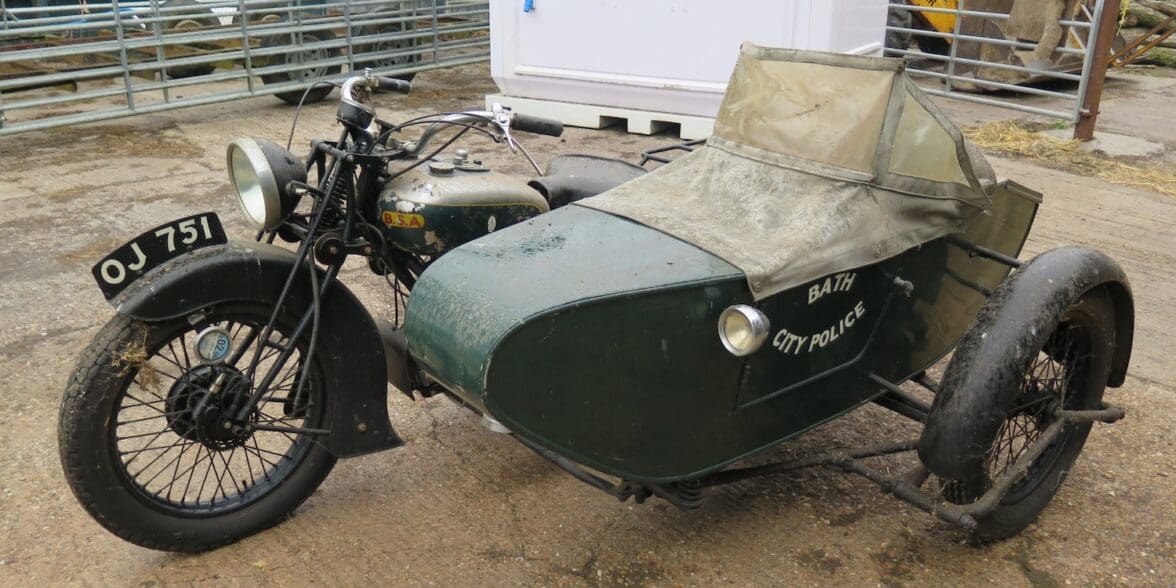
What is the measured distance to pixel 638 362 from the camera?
2502mm

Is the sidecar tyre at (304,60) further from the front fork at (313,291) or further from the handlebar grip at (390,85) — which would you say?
the front fork at (313,291)

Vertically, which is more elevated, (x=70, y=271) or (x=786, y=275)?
(x=786, y=275)

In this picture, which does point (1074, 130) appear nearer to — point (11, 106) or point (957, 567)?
point (957, 567)

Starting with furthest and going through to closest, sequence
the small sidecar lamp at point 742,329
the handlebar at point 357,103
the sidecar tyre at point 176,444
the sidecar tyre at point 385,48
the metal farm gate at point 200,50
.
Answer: the sidecar tyre at point 385,48, the metal farm gate at point 200,50, the handlebar at point 357,103, the sidecar tyre at point 176,444, the small sidecar lamp at point 742,329

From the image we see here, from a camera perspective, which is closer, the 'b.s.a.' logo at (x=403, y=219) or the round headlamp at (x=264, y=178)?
the round headlamp at (x=264, y=178)

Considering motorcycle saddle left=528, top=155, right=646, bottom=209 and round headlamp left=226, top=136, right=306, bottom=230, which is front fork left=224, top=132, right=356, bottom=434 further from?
motorcycle saddle left=528, top=155, right=646, bottom=209

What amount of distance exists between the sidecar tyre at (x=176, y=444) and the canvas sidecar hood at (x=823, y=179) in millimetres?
1089

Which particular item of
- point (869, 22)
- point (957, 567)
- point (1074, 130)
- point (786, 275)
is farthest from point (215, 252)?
point (1074, 130)

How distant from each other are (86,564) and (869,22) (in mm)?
7019

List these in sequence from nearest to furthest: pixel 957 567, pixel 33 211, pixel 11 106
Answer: pixel 957 567 → pixel 33 211 → pixel 11 106

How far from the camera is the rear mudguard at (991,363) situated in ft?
8.82

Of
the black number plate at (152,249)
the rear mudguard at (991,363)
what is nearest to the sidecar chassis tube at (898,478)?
the rear mudguard at (991,363)

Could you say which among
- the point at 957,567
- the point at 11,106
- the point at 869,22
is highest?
the point at 869,22

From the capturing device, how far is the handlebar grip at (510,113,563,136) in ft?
10.1
